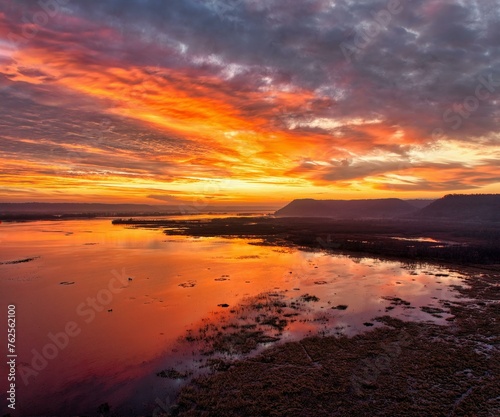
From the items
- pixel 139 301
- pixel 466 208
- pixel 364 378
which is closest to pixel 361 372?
pixel 364 378

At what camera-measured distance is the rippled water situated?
11633mm

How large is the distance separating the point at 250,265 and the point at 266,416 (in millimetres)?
25222

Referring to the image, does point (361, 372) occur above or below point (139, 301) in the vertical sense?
above

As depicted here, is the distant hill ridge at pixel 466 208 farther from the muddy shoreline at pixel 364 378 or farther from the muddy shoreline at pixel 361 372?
the muddy shoreline at pixel 364 378

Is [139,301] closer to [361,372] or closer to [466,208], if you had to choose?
[361,372]

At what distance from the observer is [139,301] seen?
21688 mm

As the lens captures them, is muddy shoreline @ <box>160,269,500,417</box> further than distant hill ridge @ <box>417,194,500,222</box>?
No

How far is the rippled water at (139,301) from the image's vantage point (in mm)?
11633

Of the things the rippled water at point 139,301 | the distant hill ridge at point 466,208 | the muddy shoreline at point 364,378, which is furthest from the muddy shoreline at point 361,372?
the distant hill ridge at point 466,208

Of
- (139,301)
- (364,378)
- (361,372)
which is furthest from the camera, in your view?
(139,301)

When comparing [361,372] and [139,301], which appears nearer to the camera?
[361,372]

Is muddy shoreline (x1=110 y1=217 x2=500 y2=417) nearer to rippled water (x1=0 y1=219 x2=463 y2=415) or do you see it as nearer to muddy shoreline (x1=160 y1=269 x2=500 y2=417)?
muddy shoreline (x1=160 y1=269 x2=500 y2=417)

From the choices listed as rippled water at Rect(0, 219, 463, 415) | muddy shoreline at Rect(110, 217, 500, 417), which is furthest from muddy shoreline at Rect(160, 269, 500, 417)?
rippled water at Rect(0, 219, 463, 415)

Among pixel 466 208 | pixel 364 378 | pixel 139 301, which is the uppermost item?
pixel 466 208
